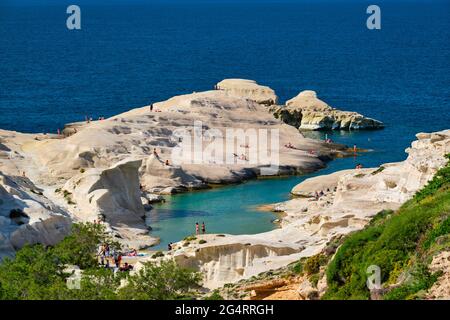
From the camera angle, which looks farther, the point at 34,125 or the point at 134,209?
the point at 34,125

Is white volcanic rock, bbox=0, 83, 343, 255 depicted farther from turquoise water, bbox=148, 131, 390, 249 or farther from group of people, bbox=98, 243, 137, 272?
group of people, bbox=98, 243, 137, 272

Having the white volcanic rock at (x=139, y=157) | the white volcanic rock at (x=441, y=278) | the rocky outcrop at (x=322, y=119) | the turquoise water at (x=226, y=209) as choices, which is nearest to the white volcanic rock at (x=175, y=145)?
the white volcanic rock at (x=139, y=157)

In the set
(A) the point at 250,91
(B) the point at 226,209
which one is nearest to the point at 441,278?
(B) the point at 226,209

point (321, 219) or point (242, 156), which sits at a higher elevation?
point (321, 219)

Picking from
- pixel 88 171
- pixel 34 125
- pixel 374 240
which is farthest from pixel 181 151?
pixel 374 240

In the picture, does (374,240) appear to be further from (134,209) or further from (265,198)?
(265,198)

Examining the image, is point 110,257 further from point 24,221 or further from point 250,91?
point 250,91

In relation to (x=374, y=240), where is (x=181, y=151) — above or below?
below

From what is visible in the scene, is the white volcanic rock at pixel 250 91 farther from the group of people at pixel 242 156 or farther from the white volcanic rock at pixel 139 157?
the group of people at pixel 242 156
